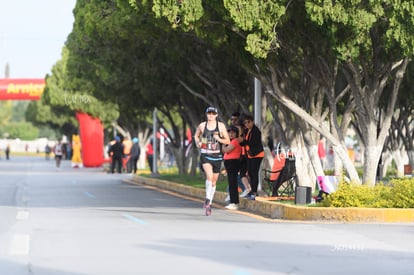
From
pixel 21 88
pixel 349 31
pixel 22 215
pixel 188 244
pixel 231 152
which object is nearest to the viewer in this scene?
pixel 188 244

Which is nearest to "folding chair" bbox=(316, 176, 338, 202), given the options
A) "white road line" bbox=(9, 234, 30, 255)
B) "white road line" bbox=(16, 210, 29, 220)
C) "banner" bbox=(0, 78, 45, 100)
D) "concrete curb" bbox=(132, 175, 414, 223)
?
"concrete curb" bbox=(132, 175, 414, 223)

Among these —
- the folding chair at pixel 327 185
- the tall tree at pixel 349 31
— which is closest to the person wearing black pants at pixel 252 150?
the tall tree at pixel 349 31

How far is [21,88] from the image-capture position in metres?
84.8

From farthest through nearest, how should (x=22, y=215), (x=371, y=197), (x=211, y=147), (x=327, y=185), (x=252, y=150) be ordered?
1. (x=252, y=150)
2. (x=327, y=185)
3. (x=211, y=147)
4. (x=22, y=215)
5. (x=371, y=197)

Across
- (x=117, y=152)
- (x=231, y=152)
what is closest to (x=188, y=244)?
(x=231, y=152)

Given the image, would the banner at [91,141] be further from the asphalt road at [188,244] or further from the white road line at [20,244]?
the white road line at [20,244]

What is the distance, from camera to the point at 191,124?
42.1 metres

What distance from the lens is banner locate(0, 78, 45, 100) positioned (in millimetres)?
83188

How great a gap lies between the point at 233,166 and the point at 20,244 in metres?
8.93

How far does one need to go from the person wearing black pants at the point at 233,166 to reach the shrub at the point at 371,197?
310 cm

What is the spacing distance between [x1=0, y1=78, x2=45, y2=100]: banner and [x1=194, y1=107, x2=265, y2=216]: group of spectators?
197 ft

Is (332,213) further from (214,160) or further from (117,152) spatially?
(117,152)

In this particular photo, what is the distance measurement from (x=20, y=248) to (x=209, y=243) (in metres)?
2.37

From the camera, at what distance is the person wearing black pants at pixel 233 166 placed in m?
22.3
